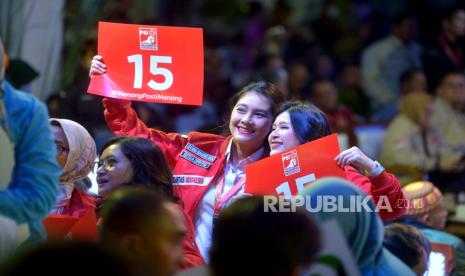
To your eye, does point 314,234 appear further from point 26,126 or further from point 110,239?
point 26,126

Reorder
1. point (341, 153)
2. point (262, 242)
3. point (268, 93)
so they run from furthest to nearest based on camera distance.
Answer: point (268, 93)
point (341, 153)
point (262, 242)

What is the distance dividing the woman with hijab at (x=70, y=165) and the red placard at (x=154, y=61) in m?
0.53

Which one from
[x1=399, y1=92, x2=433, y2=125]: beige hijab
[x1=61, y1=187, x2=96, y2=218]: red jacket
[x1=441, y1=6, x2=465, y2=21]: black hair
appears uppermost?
[x1=441, y1=6, x2=465, y2=21]: black hair

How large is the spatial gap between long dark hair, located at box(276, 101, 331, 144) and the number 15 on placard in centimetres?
65

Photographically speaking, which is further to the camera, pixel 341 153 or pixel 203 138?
pixel 203 138

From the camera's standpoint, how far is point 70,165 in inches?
227

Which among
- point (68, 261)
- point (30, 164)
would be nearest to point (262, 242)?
point (68, 261)

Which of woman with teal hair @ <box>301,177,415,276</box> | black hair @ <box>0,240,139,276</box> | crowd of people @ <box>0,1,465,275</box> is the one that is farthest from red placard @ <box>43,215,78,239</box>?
black hair @ <box>0,240,139,276</box>

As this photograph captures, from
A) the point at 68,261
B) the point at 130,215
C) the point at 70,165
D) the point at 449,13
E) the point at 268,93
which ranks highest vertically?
the point at 449,13

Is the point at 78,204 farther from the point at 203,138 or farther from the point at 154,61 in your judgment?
the point at 154,61

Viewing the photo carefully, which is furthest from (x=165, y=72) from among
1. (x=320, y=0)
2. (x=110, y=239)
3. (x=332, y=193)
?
(x=320, y=0)

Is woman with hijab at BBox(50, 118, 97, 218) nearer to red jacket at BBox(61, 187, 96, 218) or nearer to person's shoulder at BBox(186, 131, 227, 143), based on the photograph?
red jacket at BBox(61, 187, 96, 218)

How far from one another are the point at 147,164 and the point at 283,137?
2.96 ft

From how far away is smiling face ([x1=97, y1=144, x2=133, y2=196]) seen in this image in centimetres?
528
